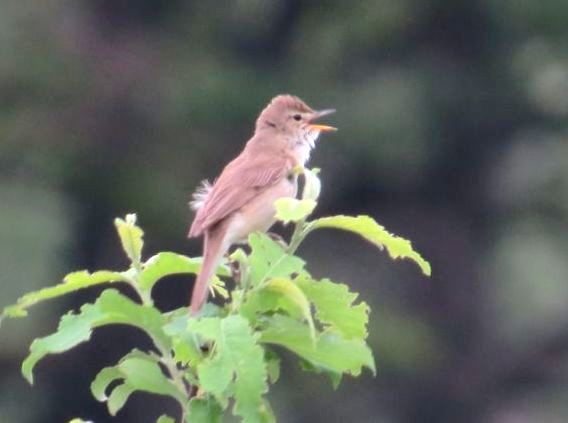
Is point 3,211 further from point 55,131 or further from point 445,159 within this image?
point 445,159

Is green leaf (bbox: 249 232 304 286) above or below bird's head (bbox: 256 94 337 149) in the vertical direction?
below

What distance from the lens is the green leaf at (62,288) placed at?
330 cm

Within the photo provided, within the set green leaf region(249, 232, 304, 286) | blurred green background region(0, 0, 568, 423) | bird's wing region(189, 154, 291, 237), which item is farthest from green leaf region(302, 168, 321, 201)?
blurred green background region(0, 0, 568, 423)

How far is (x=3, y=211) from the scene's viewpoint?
18734mm

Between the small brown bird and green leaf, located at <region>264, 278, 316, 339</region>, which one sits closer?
green leaf, located at <region>264, 278, 316, 339</region>

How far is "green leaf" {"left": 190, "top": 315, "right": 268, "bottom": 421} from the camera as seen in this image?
10.3 ft

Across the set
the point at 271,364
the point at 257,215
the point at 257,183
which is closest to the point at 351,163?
the point at 257,183

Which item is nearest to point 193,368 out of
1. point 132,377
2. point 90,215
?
point 132,377

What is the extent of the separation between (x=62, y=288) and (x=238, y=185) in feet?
5.83

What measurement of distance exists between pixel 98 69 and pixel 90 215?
2.40 m

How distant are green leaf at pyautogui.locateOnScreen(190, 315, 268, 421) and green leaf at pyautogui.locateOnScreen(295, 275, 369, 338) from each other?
0.21m

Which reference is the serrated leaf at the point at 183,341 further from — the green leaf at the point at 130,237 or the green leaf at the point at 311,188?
the green leaf at the point at 311,188

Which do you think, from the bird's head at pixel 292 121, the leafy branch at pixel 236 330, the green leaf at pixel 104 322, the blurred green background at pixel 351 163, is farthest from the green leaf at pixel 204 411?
the blurred green background at pixel 351 163

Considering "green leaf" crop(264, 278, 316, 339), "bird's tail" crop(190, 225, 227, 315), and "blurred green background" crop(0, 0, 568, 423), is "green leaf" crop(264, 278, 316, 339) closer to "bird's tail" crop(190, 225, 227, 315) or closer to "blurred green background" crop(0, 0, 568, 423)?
"bird's tail" crop(190, 225, 227, 315)
